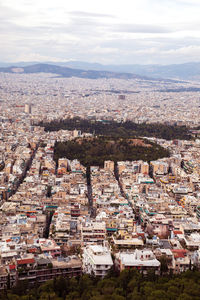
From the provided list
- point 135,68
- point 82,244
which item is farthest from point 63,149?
point 135,68

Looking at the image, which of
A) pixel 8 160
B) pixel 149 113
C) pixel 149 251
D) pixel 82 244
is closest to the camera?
pixel 149 251

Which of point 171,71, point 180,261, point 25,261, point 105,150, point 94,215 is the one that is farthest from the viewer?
point 171,71

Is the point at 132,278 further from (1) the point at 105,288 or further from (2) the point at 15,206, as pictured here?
(2) the point at 15,206

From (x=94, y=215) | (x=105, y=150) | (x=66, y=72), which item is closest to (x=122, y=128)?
(x=105, y=150)

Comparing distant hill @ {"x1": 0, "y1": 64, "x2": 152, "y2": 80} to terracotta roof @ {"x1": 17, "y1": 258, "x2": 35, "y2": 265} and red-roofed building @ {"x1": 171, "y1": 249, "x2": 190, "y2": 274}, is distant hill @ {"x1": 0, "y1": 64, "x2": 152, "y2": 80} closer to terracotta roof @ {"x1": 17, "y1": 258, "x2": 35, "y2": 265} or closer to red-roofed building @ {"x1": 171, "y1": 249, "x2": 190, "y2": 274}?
red-roofed building @ {"x1": 171, "y1": 249, "x2": 190, "y2": 274}

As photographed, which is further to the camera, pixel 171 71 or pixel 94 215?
pixel 171 71

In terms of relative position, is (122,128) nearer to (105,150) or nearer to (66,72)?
(105,150)

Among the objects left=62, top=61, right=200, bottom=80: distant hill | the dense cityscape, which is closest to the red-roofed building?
the dense cityscape

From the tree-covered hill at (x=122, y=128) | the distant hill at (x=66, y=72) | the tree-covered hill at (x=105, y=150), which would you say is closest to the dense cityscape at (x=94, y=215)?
the tree-covered hill at (x=105, y=150)

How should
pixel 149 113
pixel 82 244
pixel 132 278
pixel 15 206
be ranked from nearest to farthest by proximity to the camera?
pixel 132 278 → pixel 82 244 → pixel 15 206 → pixel 149 113

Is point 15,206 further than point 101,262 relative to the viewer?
Yes
